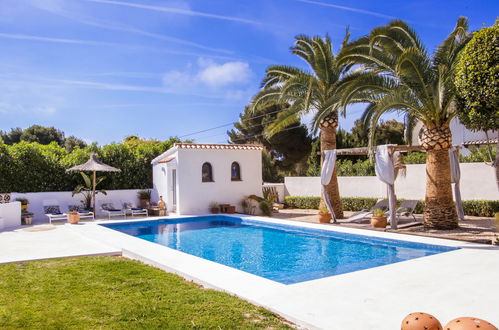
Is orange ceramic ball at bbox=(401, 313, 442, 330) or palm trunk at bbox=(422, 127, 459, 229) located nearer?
orange ceramic ball at bbox=(401, 313, 442, 330)

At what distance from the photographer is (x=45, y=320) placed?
5.52m

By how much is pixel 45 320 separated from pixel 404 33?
527 inches

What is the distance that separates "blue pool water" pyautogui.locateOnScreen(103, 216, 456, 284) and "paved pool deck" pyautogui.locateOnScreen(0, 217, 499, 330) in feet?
3.90

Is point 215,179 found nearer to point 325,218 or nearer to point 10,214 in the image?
point 325,218

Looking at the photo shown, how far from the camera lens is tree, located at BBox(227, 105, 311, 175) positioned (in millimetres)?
39875

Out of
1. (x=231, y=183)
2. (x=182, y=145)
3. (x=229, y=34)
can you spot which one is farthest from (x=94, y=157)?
(x=229, y=34)

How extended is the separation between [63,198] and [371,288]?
1821 centimetres

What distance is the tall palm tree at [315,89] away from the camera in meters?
17.1

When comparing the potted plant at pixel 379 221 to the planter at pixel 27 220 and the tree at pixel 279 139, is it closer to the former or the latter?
the planter at pixel 27 220

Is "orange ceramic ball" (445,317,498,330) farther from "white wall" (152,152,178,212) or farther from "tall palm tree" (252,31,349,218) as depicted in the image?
"white wall" (152,152,178,212)

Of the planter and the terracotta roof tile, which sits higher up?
the terracotta roof tile

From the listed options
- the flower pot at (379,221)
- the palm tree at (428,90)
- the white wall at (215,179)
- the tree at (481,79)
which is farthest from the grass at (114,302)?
the white wall at (215,179)

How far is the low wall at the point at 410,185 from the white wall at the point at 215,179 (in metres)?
4.38

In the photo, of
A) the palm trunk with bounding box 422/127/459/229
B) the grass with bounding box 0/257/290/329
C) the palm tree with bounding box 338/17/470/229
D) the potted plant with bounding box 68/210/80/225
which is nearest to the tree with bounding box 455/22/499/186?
the palm tree with bounding box 338/17/470/229
